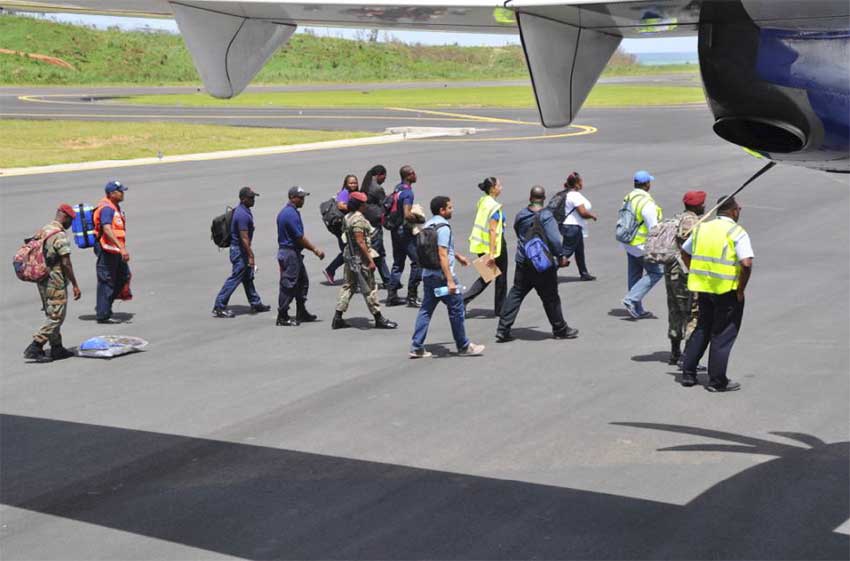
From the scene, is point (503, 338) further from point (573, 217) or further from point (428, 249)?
point (573, 217)

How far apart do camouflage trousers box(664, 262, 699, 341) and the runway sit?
0.46 meters

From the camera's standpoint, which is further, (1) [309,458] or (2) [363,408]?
(2) [363,408]

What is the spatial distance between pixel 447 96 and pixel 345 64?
119 ft

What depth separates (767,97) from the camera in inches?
213

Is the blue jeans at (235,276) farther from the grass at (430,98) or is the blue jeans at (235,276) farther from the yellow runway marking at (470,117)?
the grass at (430,98)

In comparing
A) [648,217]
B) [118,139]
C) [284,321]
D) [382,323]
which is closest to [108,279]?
[284,321]

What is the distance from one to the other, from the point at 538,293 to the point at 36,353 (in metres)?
5.67

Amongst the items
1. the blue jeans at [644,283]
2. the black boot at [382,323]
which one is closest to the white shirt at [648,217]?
the blue jeans at [644,283]

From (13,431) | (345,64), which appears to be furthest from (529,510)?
(345,64)

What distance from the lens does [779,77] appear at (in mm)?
5320

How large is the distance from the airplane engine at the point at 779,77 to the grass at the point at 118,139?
2842 cm

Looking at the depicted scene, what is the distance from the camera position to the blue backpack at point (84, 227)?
14000 mm

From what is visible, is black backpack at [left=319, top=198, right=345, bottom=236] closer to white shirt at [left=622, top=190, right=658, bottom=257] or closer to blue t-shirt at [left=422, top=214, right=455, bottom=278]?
blue t-shirt at [left=422, top=214, right=455, bottom=278]

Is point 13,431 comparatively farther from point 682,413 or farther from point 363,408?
point 682,413
